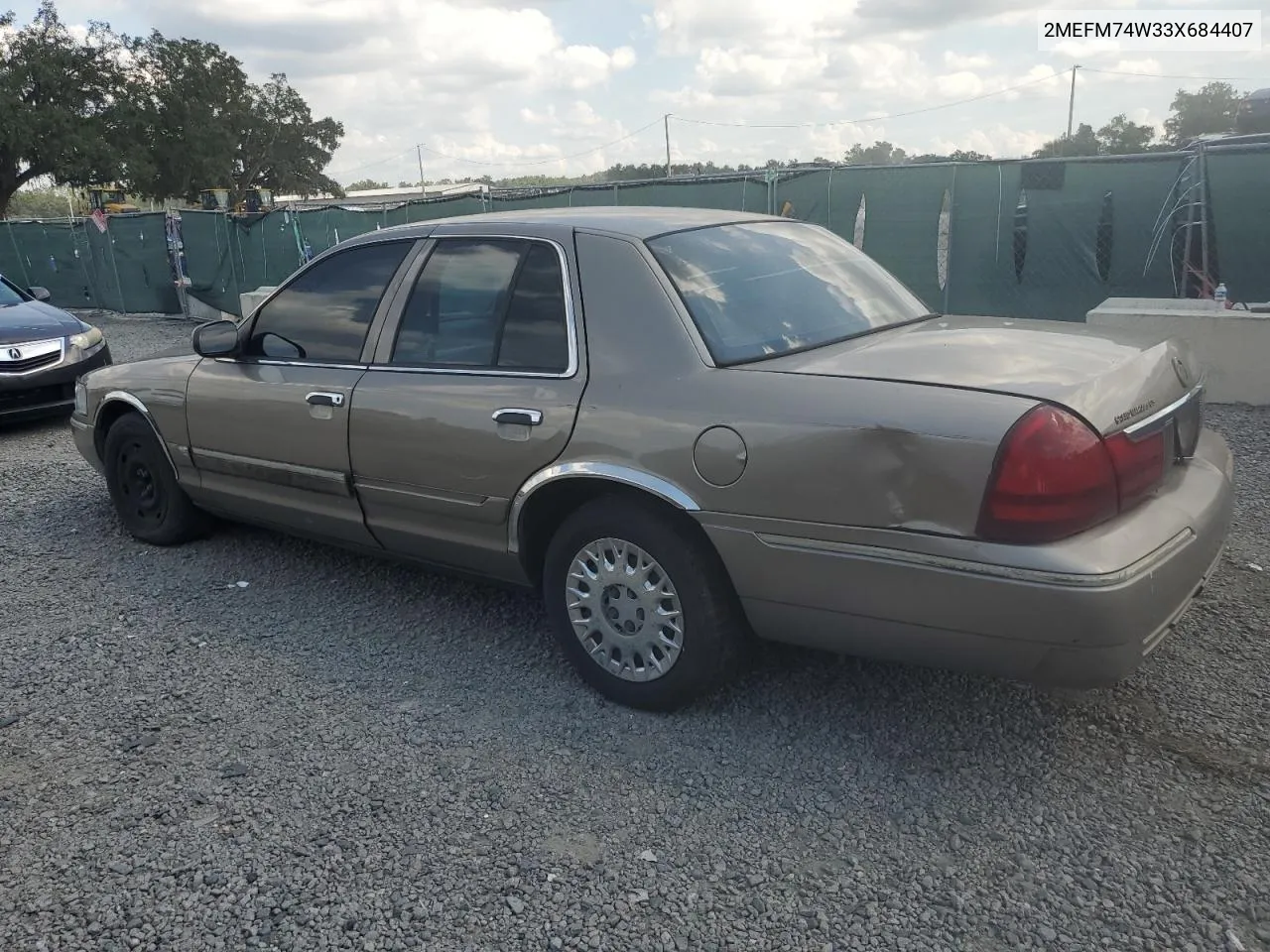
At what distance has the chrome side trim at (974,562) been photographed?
2557mm

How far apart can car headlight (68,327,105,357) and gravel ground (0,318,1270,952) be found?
5.29 meters

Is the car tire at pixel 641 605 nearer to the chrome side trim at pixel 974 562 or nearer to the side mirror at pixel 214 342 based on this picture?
the chrome side trim at pixel 974 562

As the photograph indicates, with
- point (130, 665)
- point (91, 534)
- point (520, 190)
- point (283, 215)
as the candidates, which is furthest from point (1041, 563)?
point (283, 215)

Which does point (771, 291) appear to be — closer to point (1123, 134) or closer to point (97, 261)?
point (97, 261)

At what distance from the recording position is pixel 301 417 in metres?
4.23

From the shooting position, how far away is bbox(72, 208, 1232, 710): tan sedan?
2.65m

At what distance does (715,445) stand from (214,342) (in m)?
2.64

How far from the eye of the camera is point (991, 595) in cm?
263

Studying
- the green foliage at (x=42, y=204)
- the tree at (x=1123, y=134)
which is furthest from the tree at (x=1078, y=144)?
the green foliage at (x=42, y=204)

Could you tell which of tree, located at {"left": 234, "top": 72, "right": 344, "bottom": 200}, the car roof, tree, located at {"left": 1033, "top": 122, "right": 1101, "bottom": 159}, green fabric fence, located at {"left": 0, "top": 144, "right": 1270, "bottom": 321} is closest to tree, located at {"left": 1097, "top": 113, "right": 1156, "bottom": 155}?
tree, located at {"left": 1033, "top": 122, "right": 1101, "bottom": 159}

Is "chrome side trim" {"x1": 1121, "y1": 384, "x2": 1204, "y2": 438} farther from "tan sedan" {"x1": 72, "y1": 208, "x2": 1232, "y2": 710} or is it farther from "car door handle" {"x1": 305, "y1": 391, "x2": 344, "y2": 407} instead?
"car door handle" {"x1": 305, "y1": 391, "x2": 344, "y2": 407}

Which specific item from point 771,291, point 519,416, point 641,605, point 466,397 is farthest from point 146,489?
point 771,291

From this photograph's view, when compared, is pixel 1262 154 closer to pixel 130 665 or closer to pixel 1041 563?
pixel 1041 563

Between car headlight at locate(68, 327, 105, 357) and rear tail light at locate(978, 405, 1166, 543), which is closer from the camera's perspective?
rear tail light at locate(978, 405, 1166, 543)
